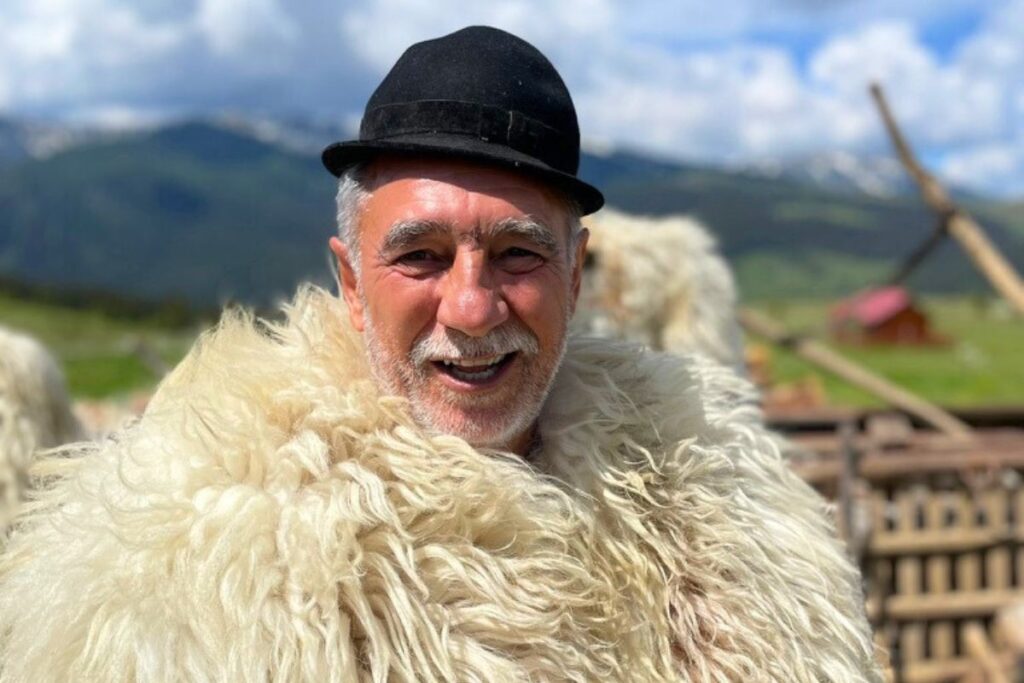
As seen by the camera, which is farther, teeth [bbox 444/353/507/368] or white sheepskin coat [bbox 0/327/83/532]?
white sheepskin coat [bbox 0/327/83/532]

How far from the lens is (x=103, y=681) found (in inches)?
61.3

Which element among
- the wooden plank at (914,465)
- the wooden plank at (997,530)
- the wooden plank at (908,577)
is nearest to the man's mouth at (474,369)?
the wooden plank at (914,465)

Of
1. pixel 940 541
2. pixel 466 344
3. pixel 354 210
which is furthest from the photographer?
pixel 940 541

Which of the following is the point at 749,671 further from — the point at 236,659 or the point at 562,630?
the point at 236,659

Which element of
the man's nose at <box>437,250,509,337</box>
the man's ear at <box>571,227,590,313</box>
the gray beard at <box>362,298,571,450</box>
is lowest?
the gray beard at <box>362,298,571,450</box>

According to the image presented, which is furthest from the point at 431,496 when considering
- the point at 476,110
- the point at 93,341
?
the point at 93,341

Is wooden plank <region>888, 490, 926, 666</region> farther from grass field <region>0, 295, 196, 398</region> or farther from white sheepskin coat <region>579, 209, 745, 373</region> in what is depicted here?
grass field <region>0, 295, 196, 398</region>

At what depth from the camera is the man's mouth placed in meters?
1.85

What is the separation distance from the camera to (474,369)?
187 centimetres

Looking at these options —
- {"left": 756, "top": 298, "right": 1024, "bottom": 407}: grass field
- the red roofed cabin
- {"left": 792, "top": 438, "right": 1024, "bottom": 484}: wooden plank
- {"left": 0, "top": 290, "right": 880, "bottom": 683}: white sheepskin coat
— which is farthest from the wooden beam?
the red roofed cabin

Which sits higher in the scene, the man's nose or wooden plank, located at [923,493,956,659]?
wooden plank, located at [923,493,956,659]

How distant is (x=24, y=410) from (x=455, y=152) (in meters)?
2.38

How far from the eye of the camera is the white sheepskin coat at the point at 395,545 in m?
1.60

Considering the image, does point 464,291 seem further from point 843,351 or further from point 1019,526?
point 843,351
